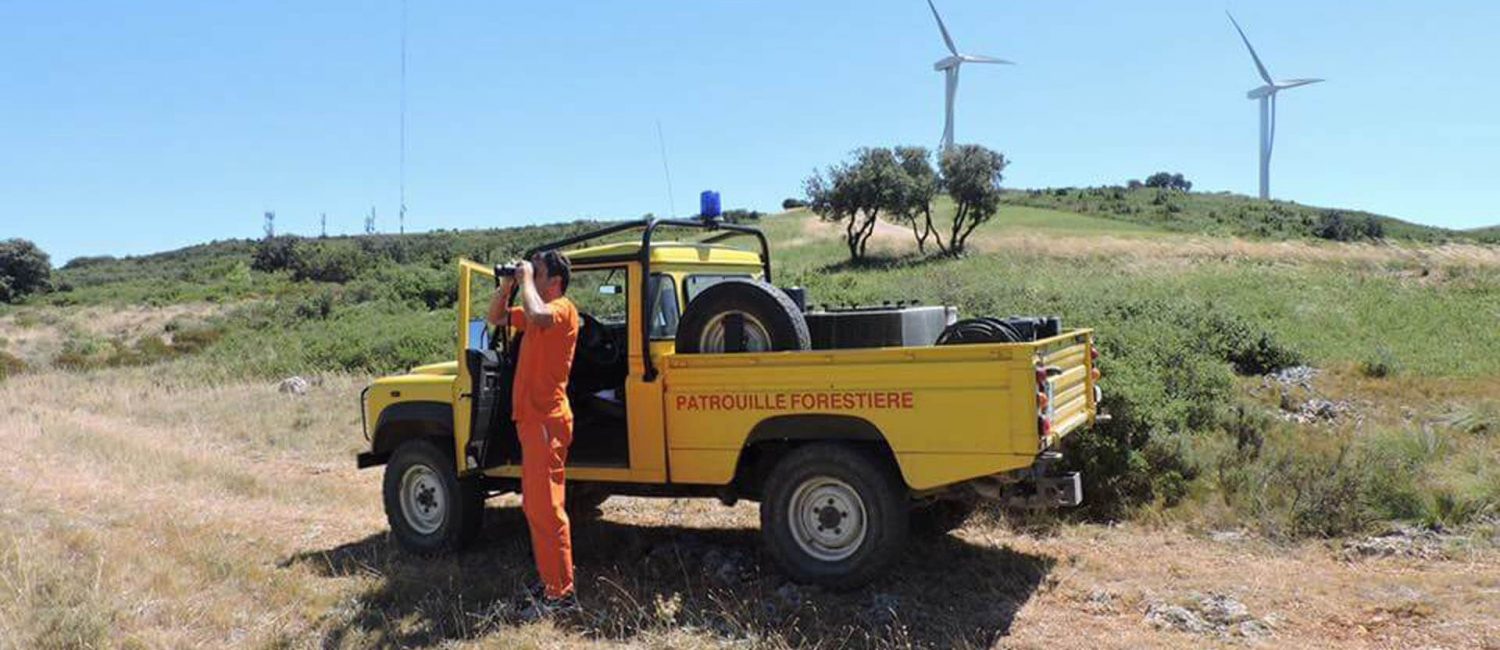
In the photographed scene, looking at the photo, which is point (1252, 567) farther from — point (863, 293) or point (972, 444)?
Result: point (863, 293)

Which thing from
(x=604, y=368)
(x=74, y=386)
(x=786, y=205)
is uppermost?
(x=786, y=205)

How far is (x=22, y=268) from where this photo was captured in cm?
6319

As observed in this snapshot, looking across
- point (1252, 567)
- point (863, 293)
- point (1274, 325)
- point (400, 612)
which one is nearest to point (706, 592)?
point (400, 612)

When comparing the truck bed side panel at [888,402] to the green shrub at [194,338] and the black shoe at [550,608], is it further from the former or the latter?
the green shrub at [194,338]

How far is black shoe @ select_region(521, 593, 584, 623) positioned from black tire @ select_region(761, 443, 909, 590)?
3.60 feet

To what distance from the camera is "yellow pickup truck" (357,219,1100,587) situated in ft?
16.6

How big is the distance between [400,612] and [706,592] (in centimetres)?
169

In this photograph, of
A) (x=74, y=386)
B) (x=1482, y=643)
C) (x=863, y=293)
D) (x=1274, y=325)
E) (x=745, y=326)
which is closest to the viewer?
(x=1482, y=643)

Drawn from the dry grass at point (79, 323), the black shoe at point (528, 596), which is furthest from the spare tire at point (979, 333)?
the dry grass at point (79, 323)

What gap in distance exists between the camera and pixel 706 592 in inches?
229

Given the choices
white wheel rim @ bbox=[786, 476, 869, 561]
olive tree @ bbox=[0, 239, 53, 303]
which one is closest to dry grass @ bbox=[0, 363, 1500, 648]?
white wheel rim @ bbox=[786, 476, 869, 561]

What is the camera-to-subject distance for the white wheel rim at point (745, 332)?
566 cm

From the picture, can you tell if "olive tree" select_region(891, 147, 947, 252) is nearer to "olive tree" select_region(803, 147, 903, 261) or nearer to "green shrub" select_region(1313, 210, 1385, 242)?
"olive tree" select_region(803, 147, 903, 261)

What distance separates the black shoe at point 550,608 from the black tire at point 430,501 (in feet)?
4.62
